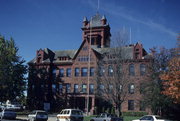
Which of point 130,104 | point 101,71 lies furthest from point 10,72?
point 130,104

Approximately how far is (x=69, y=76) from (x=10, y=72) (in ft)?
42.8

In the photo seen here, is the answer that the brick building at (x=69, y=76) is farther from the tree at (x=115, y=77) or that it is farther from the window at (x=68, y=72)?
the tree at (x=115, y=77)

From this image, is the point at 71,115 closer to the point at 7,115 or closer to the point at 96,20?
the point at 7,115

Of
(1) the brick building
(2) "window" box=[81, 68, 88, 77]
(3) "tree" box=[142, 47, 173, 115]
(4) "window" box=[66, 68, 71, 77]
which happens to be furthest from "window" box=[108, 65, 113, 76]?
(4) "window" box=[66, 68, 71, 77]

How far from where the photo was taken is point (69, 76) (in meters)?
54.2

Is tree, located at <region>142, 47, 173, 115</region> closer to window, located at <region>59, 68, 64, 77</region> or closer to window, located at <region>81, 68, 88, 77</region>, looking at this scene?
window, located at <region>81, 68, 88, 77</region>

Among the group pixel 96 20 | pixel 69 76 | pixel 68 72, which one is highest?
pixel 96 20

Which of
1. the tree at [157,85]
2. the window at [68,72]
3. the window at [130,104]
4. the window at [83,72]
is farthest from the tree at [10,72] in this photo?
the tree at [157,85]

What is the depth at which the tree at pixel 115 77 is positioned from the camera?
33562 mm

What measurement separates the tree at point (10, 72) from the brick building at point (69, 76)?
6.20 m

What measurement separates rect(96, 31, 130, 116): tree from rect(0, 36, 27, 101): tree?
19.6 metres

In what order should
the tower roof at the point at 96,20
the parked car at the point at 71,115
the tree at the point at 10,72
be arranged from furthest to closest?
the tower roof at the point at 96,20 < the tree at the point at 10,72 < the parked car at the point at 71,115

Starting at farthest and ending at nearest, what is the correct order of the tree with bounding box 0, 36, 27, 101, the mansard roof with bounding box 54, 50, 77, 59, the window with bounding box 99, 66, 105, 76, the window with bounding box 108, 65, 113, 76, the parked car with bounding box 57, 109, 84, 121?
the mansard roof with bounding box 54, 50, 77, 59, the tree with bounding box 0, 36, 27, 101, the window with bounding box 99, 66, 105, 76, the window with bounding box 108, 65, 113, 76, the parked car with bounding box 57, 109, 84, 121

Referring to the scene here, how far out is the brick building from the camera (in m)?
48.9
